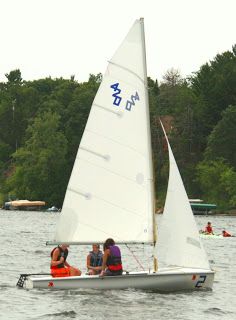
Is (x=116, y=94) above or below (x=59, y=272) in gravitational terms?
above

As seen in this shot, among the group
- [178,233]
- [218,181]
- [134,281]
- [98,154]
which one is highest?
[218,181]

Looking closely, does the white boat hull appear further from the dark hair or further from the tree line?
the tree line

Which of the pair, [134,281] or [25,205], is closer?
[134,281]

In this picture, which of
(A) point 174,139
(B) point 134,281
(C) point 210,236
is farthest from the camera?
(A) point 174,139

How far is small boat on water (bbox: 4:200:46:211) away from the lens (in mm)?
132125

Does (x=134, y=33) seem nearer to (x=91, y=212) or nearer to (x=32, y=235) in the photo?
(x=91, y=212)

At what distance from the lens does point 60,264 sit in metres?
30.3

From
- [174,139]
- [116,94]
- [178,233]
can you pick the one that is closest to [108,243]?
[178,233]

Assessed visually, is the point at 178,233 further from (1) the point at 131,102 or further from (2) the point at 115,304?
(1) the point at 131,102

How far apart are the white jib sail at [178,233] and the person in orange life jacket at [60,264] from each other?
9.41 ft

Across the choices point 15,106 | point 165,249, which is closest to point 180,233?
point 165,249

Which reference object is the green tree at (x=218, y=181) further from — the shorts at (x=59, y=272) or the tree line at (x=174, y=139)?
the shorts at (x=59, y=272)

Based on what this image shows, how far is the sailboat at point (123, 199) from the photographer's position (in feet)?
98.1

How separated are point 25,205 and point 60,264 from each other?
103 m
